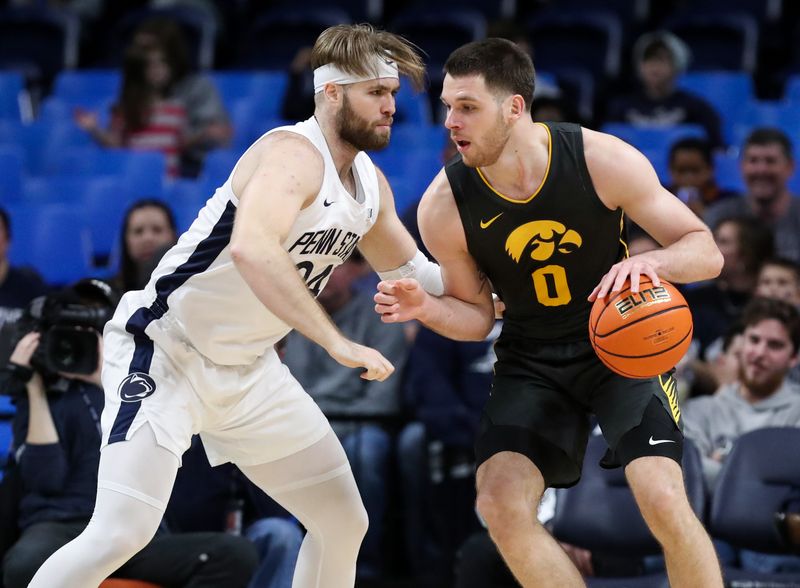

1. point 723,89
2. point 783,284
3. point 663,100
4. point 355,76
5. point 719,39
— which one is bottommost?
point 783,284

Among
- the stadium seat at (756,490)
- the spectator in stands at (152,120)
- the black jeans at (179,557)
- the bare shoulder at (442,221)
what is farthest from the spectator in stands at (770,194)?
the spectator in stands at (152,120)

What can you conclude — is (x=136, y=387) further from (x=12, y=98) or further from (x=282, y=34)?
(x=282, y=34)

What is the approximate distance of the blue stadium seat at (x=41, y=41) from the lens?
1156 cm

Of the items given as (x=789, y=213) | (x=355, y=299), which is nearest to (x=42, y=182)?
(x=355, y=299)

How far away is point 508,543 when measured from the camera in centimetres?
467

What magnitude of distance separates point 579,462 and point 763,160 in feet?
12.0

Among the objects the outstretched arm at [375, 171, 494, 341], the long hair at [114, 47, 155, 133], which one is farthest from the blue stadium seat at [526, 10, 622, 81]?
the outstretched arm at [375, 171, 494, 341]

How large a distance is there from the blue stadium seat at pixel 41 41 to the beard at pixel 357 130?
24.2 ft

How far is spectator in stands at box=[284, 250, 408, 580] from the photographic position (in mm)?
6844

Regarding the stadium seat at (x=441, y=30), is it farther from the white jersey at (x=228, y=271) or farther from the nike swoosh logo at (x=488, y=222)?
the white jersey at (x=228, y=271)

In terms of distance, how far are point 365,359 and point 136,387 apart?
89 centimetres

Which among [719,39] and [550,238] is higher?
[719,39]

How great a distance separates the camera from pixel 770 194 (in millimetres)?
8102

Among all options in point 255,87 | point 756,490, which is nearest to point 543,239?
point 756,490
